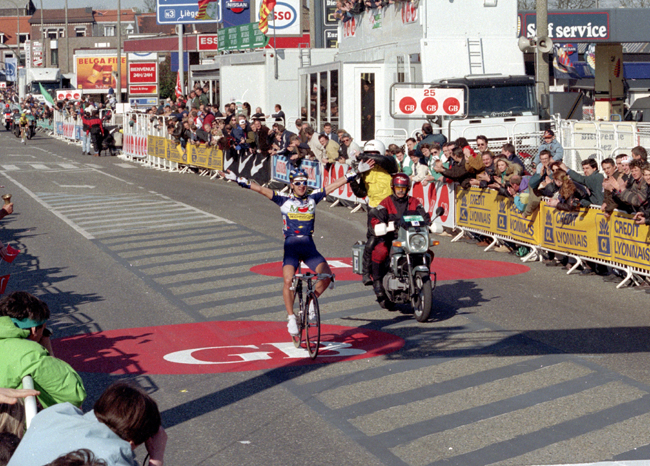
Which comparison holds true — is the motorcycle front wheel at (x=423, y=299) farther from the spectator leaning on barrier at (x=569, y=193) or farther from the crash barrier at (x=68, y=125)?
the crash barrier at (x=68, y=125)

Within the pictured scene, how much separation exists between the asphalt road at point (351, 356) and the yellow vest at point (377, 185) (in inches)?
54.2

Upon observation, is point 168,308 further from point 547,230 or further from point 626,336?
point 547,230

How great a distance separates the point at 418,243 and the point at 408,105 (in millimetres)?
11399


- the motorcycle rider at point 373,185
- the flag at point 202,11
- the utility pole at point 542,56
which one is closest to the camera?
the motorcycle rider at point 373,185

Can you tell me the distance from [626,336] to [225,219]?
39.2ft

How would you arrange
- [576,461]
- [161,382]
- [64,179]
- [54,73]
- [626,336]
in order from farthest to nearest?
[54,73] → [64,179] → [626,336] → [161,382] → [576,461]

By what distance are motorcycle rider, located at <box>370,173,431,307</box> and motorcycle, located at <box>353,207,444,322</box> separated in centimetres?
15

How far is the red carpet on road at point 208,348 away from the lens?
917cm

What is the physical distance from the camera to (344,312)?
1177cm

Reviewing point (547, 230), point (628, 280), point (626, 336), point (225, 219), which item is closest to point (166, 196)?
point (225, 219)

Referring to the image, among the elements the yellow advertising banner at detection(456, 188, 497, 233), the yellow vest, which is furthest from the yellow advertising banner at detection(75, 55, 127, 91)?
the yellow vest

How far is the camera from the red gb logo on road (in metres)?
22.0

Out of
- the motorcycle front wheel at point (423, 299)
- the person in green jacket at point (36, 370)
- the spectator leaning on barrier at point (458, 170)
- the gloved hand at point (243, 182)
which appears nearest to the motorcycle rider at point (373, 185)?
the motorcycle front wheel at point (423, 299)

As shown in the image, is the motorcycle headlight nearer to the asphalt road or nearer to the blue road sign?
the asphalt road
